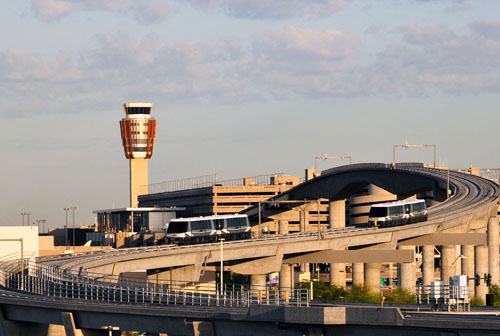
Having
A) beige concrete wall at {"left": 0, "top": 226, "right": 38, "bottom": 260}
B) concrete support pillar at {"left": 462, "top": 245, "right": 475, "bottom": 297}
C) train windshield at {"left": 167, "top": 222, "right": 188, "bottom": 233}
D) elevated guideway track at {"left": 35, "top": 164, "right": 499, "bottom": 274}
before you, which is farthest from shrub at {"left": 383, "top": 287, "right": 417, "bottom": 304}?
beige concrete wall at {"left": 0, "top": 226, "right": 38, "bottom": 260}

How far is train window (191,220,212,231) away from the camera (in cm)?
13525

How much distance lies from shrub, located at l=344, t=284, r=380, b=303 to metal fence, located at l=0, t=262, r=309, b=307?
4650 centimetres

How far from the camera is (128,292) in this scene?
72.1 m

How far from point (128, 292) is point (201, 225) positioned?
6392 centimetres

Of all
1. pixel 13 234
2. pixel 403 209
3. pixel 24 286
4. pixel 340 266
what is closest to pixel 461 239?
pixel 403 209

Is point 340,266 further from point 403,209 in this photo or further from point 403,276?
point 403,209

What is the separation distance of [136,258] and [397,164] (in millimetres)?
77400

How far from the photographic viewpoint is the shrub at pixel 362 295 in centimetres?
13275

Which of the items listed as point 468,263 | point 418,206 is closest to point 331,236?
point 418,206

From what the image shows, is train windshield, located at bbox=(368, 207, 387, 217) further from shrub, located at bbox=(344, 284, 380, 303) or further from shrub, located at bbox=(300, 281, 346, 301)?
shrub, located at bbox=(300, 281, 346, 301)

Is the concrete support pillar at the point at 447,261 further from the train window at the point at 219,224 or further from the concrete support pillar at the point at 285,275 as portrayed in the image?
the train window at the point at 219,224

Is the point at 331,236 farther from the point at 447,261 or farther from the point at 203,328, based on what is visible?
the point at 203,328

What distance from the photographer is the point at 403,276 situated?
165m

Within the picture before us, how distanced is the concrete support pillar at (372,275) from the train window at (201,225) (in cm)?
2597
